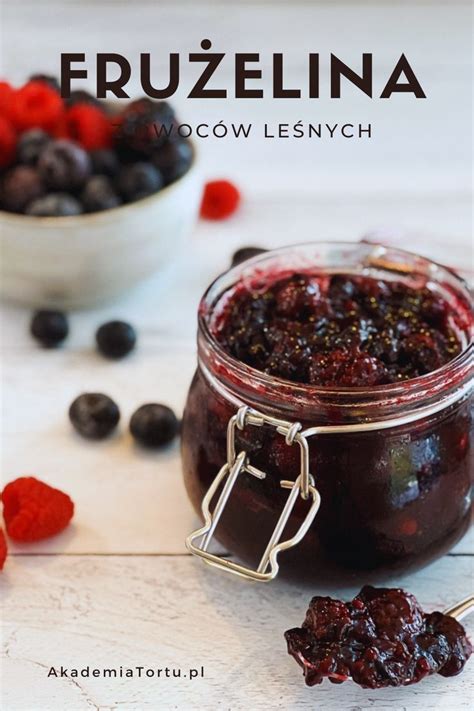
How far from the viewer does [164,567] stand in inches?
46.0

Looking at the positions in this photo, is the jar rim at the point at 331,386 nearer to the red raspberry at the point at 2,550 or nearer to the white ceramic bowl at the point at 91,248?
the red raspberry at the point at 2,550

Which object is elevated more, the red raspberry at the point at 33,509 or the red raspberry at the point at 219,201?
the red raspberry at the point at 219,201

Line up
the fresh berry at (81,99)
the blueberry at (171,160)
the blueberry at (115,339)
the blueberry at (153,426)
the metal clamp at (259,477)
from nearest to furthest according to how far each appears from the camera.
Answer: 1. the metal clamp at (259,477)
2. the blueberry at (153,426)
3. the blueberry at (115,339)
4. the blueberry at (171,160)
5. the fresh berry at (81,99)

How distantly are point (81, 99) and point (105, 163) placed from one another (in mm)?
158

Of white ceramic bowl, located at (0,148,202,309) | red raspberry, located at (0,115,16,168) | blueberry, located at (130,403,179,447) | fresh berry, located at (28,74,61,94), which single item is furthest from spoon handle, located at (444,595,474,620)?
fresh berry, located at (28,74,61,94)

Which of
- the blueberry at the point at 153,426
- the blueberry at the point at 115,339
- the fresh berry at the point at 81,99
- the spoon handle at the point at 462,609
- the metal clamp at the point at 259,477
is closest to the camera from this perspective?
the metal clamp at the point at 259,477

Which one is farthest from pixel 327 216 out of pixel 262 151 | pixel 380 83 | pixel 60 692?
pixel 60 692

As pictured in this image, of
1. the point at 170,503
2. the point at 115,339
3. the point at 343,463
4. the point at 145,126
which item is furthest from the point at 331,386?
the point at 145,126

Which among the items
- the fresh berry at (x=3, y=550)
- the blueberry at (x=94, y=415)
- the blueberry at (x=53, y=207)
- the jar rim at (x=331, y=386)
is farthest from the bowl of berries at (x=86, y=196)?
the fresh berry at (x=3, y=550)

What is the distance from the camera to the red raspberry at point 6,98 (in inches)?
66.6

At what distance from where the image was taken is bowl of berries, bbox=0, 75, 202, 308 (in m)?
1.53

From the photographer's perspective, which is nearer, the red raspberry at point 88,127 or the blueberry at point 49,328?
the blueberry at point 49,328

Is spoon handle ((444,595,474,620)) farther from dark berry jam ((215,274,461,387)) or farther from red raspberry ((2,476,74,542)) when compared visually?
red raspberry ((2,476,74,542))

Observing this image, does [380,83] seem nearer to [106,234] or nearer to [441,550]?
[106,234]
